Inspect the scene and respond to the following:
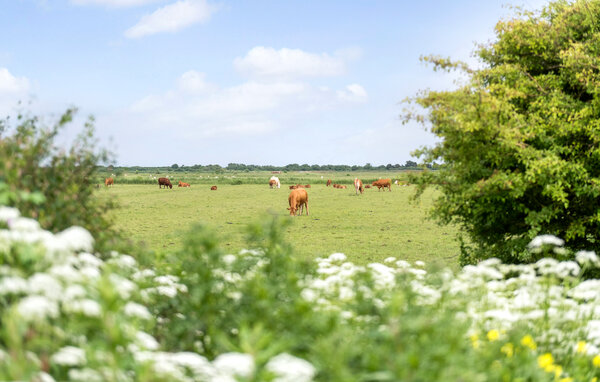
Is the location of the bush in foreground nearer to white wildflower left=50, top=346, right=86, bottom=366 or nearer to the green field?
white wildflower left=50, top=346, right=86, bottom=366

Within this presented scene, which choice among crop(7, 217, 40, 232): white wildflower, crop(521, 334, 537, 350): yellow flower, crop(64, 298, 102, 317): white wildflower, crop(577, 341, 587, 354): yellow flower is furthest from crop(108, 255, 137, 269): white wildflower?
crop(577, 341, 587, 354): yellow flower

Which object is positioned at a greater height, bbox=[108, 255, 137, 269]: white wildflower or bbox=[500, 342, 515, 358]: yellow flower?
bbox=[108, 255, 137, 269]: white wildflower

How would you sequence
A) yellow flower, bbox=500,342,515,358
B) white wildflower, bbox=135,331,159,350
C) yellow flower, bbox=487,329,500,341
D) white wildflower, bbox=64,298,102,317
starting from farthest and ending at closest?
yellow flower, bbox=487,329,500,341 < yellow flower, bbox=500,342,515,358 < white wildflower, bbox=135,331,159,350 < white wildflower, bbox=64,298,102,317

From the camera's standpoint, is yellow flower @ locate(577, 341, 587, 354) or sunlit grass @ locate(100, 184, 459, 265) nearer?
yellow flower @ locate(577, 341, 587, 354)

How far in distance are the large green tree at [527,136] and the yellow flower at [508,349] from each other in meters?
6.02

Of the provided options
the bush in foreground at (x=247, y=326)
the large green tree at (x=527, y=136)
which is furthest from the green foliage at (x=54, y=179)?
the large green tree at (x=527, y=136)

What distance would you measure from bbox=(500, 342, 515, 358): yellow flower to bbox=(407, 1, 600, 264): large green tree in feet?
19.7

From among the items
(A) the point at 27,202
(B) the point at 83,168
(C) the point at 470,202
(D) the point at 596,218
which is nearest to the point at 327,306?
(A) the point at 27,202

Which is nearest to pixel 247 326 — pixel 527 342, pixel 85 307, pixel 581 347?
pixel 85 307

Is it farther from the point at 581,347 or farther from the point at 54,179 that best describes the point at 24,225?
the point at 581,347

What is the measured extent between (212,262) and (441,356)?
200cm

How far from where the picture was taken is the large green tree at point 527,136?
10320 mm

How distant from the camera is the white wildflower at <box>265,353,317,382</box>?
2.83 m

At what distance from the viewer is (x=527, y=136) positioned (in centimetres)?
1058
